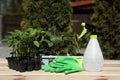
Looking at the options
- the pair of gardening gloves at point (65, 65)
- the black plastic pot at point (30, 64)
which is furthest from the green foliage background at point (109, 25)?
the black plastic pot at point (30, 64)

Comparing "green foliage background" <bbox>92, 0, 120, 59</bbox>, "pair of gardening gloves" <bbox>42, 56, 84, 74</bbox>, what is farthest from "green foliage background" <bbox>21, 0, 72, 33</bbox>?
"pair of gardening gloves" <bbox>42, 56, 84, 74</bbox>

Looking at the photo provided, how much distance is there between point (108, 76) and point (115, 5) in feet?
11.1

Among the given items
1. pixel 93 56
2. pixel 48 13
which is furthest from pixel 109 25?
pixel 93 56

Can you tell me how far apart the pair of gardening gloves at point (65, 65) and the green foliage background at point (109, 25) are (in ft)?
10.1

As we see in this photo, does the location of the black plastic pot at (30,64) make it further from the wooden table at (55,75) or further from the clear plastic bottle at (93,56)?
the clear plastic bottle at (93,56)

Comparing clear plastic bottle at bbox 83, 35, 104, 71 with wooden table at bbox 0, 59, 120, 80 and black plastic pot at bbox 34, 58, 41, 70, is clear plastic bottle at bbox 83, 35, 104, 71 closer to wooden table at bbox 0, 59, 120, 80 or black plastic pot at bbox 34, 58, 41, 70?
wooden table at bbox 0, 59, 120, 80

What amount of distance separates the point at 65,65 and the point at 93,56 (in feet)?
0.57

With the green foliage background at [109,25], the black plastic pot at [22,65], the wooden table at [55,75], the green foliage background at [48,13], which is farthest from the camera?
the green foliage background at [109,25]

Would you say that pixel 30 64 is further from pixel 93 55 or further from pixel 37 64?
pixel 93 55

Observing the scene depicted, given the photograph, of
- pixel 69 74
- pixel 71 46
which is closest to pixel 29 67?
pixel 69 74

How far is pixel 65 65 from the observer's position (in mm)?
1802

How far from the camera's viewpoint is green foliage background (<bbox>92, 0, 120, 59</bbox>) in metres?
4.90

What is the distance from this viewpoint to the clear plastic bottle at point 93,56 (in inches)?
69.7

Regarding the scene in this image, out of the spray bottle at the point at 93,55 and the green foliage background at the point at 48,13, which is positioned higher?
the green foliage background at the point at 48,13
